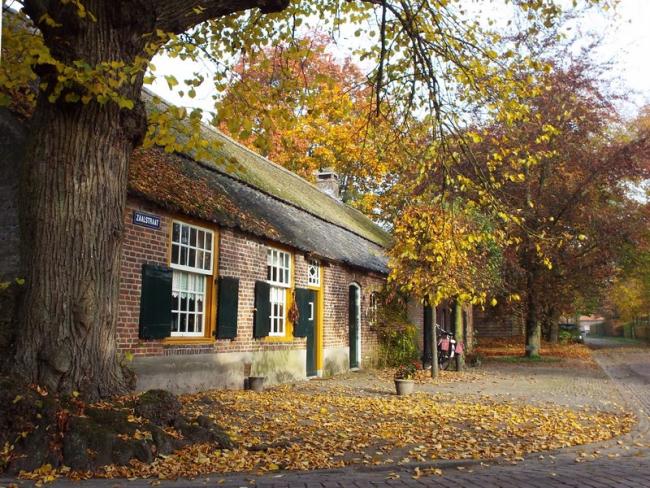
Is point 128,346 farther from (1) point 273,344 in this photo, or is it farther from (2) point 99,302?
(1) point 273,344

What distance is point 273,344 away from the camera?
503 inches

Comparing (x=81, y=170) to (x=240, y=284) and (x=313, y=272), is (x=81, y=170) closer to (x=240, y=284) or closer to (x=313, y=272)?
(x=240, y=284)

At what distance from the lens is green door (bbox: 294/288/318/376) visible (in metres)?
13.8

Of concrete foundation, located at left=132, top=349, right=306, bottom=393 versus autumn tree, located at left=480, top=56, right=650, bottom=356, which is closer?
concrete foundation, located at left=132, top=349, right=306, bottom=393

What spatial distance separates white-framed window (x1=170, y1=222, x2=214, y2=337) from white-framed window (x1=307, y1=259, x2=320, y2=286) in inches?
162

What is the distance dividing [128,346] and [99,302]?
273cm

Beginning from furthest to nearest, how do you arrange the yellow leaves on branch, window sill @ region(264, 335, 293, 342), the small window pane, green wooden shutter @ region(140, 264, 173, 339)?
the yellow leaves on branch, window sill @ region(264, 335, 293, 342), the small window pane, green wooden shutter @ region(140, 264, 173, 339)

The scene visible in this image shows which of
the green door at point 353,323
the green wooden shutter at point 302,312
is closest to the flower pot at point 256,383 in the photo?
the green wooden shutter at point 302,312

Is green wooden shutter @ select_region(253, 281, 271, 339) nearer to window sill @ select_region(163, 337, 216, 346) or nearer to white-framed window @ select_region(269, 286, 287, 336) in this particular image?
white-framed window @ select_region(269, 286, 287, 336)

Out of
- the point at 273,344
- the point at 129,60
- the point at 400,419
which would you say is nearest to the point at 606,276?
the point at 273,344

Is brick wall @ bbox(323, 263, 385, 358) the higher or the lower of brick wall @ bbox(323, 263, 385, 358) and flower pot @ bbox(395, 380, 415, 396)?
the higher

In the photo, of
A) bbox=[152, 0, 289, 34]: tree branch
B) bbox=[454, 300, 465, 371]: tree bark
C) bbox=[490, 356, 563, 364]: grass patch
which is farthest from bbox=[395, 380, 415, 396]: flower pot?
bbox=[490, 356, 563, 364]: grass patch

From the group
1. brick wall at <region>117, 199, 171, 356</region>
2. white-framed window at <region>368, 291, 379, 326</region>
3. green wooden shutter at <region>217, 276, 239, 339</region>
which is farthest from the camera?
white-framed window at <region>368, 291, 379, 326</region>

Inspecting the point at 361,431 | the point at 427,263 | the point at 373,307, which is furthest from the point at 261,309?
the point at 373,307
